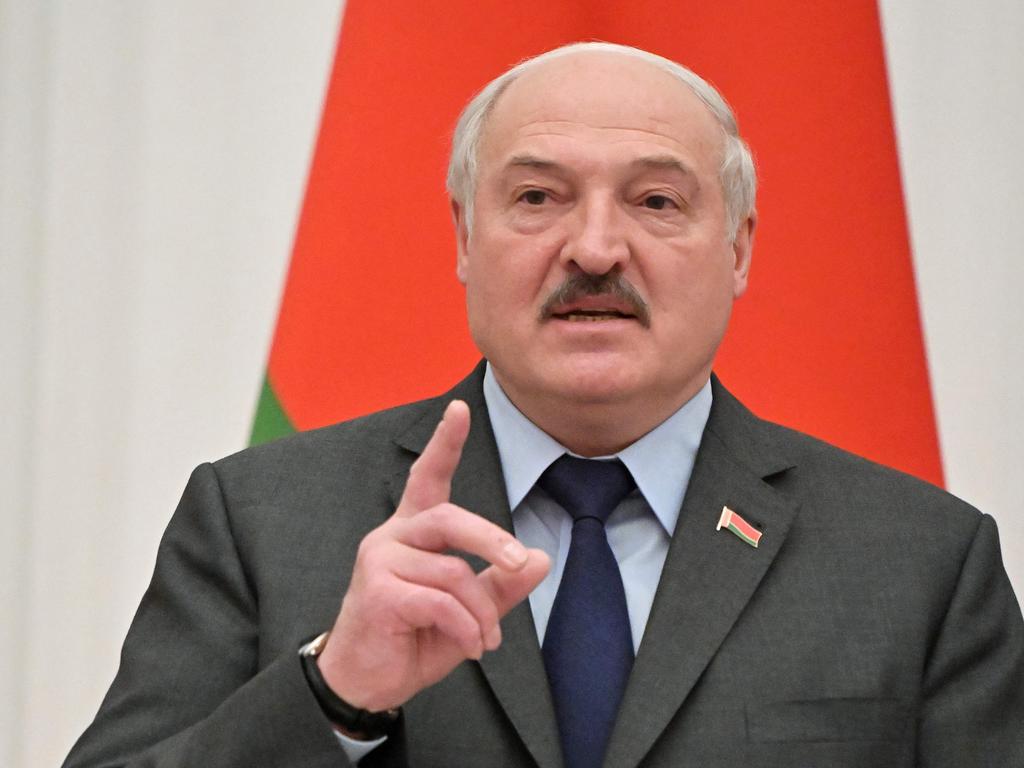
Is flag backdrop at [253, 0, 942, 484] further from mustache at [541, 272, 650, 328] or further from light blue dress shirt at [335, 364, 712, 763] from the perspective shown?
mustache at [541, 272, 650, 328]

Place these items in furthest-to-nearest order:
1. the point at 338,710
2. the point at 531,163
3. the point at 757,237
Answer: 1. the point at 757,237
2. the point at 531,163
3. the point at 338,710

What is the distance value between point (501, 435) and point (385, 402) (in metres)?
0.97

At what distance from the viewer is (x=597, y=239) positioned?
1814mm

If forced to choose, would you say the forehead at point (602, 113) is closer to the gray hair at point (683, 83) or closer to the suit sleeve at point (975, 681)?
the gray hair at point (683, 83)

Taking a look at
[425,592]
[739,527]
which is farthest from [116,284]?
[425,592]

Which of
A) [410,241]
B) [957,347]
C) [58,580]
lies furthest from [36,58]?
[957,347]

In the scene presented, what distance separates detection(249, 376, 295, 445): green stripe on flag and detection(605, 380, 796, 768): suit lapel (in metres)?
1.11

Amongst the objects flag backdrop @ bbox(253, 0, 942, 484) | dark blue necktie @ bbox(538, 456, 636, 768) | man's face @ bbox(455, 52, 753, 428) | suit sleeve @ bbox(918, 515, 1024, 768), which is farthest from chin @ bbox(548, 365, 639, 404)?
flag backdrop @ bbox(253, 0, 942, 484)

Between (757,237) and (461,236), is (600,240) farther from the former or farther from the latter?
(757,237)

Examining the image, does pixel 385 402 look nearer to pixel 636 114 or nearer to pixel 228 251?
pixel 228 251

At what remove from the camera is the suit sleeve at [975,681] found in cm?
172

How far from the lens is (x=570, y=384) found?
5.94 feet

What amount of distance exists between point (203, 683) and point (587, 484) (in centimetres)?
57

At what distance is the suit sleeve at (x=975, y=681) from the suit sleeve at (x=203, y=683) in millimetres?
722
